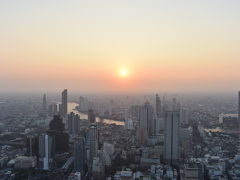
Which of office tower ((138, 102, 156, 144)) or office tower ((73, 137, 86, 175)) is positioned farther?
office tower ((138, 102, 156, 144))

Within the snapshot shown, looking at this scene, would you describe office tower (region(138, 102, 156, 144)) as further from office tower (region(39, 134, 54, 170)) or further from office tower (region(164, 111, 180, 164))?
office tower (region(39, 134, 54, 170))

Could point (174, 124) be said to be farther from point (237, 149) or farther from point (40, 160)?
point (40, 160)

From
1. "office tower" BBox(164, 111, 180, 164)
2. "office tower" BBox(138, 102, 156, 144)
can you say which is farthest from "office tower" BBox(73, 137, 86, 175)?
"office tower" BBox(138, 102, 156, 144)

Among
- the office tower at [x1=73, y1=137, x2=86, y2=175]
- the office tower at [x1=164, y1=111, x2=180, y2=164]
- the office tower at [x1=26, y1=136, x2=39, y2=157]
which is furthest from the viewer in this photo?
the office tower at [x1=26, y1=136, x2=39, y2=157]

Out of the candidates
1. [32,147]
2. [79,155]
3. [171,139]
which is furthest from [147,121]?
[32,147]

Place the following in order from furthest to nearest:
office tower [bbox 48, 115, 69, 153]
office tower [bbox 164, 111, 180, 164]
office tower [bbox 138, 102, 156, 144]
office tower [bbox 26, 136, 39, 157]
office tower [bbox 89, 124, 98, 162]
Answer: office tower [bbox 138, 102, 156, 144] → office tower [bbox 48, 115, 69, 153] → office tower [bbox 26, 136, 39, 157] → office tower [bbox 164, 111, 180, 164] → office tower [bbox 89, 124, 98, 162]

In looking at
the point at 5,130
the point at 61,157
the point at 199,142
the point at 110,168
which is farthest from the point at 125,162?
the point at 5,130

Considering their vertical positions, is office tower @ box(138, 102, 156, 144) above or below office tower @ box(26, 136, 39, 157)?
above

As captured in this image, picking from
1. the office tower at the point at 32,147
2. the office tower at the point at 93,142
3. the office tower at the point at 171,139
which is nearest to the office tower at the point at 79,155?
the office tower at the point at 93,142
